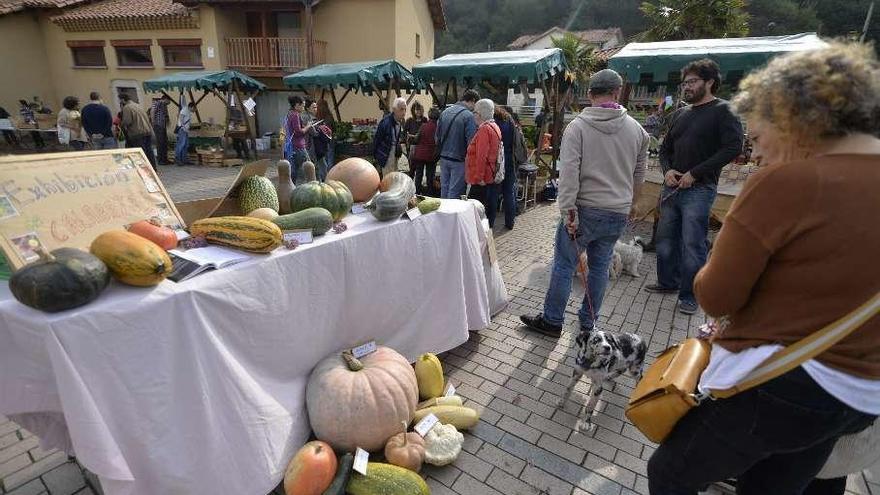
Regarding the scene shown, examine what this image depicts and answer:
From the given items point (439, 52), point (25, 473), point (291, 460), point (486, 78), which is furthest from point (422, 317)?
point (439, 52)

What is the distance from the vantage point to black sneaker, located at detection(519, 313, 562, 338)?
144 inches

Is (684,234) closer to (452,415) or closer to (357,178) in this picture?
(452,415)

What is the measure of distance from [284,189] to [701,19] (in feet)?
64.8

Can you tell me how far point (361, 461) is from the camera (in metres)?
2.08

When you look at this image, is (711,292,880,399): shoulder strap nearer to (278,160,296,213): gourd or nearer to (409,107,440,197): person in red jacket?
(278,160,296,213): gourd

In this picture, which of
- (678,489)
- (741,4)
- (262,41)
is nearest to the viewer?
(678,489)

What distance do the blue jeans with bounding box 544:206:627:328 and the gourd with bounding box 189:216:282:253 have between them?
211 cm

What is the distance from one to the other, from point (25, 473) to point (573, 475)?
2847mm

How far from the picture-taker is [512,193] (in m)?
6.66

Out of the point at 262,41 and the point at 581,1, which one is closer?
the point at 262,41

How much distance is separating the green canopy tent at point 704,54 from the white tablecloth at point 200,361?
596 centimetres

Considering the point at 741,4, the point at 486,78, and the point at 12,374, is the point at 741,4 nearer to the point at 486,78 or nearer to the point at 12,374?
the point at 486,78

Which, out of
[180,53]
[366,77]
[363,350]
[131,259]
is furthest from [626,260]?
[180,53]

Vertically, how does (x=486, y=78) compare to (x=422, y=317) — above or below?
above
